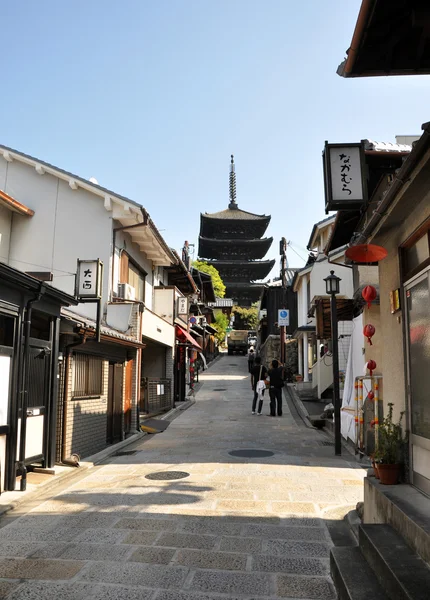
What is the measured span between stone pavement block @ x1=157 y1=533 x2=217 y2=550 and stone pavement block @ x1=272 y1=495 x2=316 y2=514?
148cm

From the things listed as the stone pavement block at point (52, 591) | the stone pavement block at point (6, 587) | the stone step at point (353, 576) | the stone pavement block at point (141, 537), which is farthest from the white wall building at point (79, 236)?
the stone step at point (353, 576)

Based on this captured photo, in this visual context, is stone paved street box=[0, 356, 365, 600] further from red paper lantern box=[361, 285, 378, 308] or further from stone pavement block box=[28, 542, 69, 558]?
red paper lantern box=[361, 285, 378, 308]

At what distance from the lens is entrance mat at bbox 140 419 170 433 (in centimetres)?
1523

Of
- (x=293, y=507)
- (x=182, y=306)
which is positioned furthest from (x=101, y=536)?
(x=182, y=306)

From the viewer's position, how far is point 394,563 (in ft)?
12.5

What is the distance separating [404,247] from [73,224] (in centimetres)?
1153

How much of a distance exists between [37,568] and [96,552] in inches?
24.5

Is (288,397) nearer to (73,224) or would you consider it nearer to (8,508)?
(73,224)

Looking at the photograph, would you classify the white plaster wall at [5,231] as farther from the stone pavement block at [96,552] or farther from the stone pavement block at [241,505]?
the stone pavement block at [96,552]

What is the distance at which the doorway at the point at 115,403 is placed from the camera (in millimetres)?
12992

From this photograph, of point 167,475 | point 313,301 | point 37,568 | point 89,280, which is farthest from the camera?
point 313,301

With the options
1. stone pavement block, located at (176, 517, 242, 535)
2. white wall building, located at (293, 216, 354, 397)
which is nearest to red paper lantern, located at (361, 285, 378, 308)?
stone pavement block, located at (176, 517, 242, 535)

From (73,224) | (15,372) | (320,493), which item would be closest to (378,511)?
(320,493)

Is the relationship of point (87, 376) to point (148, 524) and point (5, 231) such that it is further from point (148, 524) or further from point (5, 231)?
point (5, 231)
